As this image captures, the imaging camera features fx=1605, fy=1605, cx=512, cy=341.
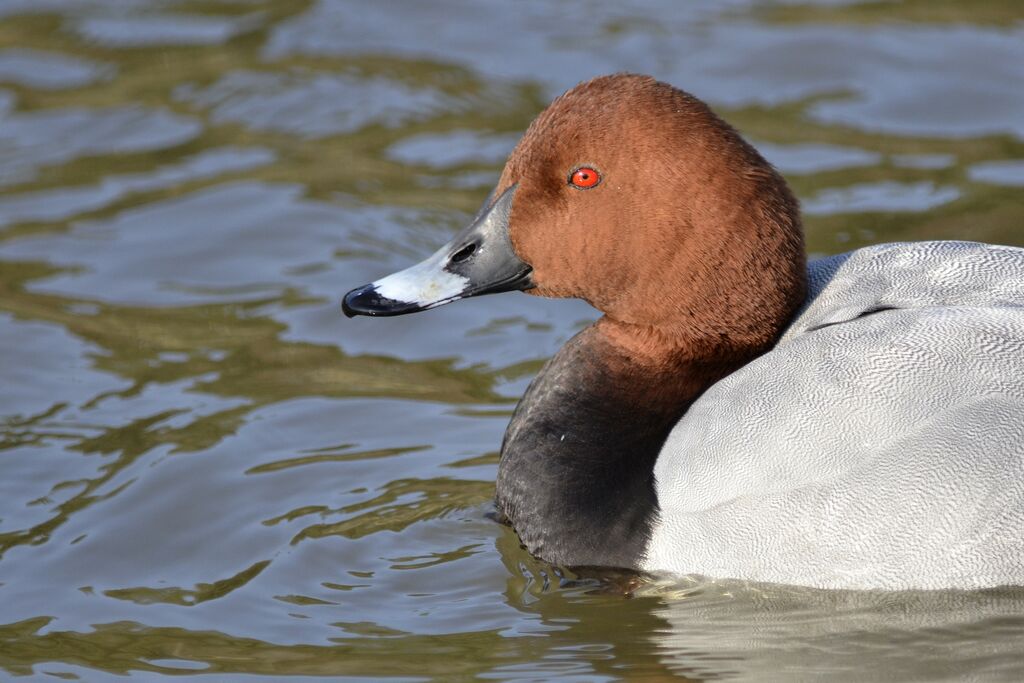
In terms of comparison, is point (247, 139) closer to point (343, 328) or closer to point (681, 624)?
point (343, 328)

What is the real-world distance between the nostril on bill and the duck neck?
44 centimetres

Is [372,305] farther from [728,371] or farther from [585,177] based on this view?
[728,371]

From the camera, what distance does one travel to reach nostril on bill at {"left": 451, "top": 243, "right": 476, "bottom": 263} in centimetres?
511

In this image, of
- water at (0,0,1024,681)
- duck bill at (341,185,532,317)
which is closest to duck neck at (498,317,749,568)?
water at (0,0,1024,681)

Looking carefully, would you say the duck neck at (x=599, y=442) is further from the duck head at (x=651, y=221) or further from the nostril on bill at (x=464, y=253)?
the nostril on bill at (x=464, y=253)

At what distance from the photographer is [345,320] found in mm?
6906

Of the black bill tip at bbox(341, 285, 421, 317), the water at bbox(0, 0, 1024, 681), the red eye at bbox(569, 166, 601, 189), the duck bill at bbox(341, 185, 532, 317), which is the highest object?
the red eye at bbox(569, 166, 601, 189)

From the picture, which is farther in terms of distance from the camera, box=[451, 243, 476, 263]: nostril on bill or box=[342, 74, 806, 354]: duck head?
box=[451, 243, 476, 263]: nostril on bill

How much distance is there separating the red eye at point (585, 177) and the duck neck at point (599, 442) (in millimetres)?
461

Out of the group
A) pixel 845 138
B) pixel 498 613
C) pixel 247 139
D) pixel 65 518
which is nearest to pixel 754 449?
pixel 498 613

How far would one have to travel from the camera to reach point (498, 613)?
15.4ft

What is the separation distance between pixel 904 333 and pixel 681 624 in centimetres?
103

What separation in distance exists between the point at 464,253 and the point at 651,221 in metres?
0.66

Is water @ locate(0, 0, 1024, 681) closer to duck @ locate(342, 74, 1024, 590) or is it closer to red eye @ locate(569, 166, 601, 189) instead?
duck @ locate(342, 74, 1024, 590)
